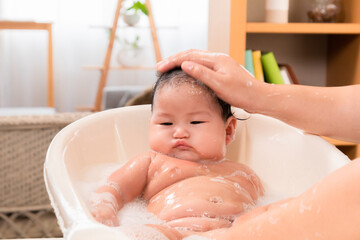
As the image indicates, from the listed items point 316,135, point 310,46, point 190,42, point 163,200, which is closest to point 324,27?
point 310,46

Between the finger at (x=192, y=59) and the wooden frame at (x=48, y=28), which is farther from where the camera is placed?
the wooden frame at (x=48, y=28)

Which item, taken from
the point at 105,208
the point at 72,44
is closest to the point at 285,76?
the point at 105,208

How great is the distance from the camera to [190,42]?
3736mm

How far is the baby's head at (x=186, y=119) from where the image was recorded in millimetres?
886

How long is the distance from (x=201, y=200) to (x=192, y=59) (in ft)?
0.86

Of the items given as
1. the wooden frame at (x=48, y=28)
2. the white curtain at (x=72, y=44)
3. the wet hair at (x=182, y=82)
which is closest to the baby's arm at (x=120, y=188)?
the wet hair at (x=182, y=82)

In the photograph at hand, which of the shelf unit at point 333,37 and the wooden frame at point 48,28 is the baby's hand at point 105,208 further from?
the wooden frame at point 48,28

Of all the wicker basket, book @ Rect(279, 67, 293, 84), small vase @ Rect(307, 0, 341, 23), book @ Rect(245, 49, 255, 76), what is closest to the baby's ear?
the wicker basket

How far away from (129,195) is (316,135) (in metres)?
0.37

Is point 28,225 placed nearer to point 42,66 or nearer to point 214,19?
point 214,19

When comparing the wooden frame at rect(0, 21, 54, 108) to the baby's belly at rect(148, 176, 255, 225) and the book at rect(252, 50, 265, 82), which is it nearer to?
the book at rect(252, 50, 265, 82)

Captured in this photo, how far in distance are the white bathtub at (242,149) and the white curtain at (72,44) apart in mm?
2545

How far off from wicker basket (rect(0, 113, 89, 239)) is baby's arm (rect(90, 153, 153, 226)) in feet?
1.78

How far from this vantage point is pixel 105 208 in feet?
2.45
